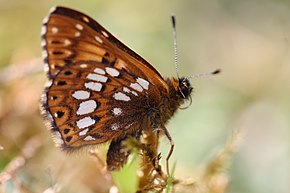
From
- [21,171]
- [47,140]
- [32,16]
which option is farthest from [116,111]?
[32,16]

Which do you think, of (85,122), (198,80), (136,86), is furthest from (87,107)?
(198,80)

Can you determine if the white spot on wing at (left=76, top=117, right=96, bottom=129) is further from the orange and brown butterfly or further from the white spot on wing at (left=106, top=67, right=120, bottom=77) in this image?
the white spot on wing at (left=106, top=67, right=120, bottom=77)

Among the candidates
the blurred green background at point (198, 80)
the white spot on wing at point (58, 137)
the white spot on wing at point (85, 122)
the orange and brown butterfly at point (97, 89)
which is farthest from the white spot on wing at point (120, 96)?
the blurred green background at point (198, 80)

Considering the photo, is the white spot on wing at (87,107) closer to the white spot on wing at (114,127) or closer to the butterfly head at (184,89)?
the white spot on wing at (114,127)

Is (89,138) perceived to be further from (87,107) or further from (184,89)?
(184,89)

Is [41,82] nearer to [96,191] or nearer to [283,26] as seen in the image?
[96,191]
